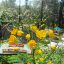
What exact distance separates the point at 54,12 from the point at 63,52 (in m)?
16.3

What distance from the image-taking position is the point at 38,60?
5.70ft

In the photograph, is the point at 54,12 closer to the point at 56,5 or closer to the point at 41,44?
the point at 56,5

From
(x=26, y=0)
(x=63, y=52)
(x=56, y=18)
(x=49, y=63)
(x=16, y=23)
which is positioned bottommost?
(x=56, y=18)

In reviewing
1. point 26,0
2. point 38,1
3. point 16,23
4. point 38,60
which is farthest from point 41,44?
point 38,1

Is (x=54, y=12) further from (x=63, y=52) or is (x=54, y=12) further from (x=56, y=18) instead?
(x=63, y=52)

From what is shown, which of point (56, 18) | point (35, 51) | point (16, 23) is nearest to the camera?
point (35, 51)

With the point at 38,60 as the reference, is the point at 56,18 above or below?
below

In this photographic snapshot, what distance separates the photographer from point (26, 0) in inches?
652

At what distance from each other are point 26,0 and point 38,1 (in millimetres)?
3181

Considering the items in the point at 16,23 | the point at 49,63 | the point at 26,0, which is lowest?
the point at 26,0

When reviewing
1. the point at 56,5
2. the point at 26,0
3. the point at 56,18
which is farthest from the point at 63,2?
the point at 26,0

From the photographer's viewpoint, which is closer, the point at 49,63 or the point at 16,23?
the point at 49,63

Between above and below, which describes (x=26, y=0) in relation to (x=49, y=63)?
below

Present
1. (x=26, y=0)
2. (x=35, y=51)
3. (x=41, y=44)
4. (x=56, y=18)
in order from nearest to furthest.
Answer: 1. (x=35, y=51)
2. (x=41, y=44)
3. (x=26, y=0)
4. (x=56, y=18)
